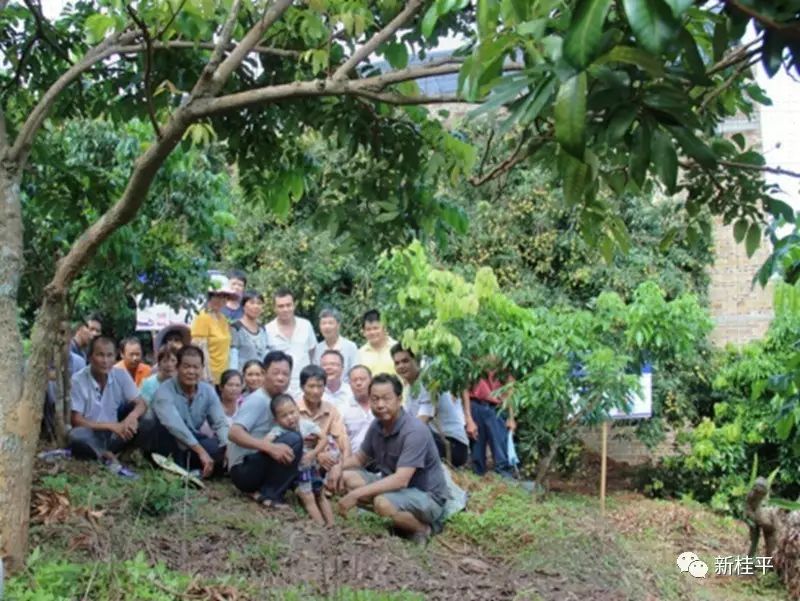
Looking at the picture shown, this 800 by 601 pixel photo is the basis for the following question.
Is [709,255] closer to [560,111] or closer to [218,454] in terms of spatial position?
[218,454]

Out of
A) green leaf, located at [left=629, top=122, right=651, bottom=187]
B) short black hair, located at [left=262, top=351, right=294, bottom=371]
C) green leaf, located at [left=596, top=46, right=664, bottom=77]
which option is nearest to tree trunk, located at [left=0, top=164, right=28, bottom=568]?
short black hair, located at [left=262, top=351, right=294, bottom=371]

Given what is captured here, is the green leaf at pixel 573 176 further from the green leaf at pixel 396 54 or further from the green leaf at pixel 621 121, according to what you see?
the green leaf at pixel 396 54

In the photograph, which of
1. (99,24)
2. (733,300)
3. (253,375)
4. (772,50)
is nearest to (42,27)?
Result: (99,24)

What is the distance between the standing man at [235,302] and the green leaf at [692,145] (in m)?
7.15

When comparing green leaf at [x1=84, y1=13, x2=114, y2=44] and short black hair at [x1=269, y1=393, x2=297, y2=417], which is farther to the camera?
short black hair at [x1=269, y1=393, x2=297, y2=417]

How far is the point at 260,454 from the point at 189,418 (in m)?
0.81

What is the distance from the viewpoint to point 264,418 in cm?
684

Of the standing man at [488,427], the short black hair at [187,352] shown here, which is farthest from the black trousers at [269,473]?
the standing man at [488,427]

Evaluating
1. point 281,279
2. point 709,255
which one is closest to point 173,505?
point 281,279

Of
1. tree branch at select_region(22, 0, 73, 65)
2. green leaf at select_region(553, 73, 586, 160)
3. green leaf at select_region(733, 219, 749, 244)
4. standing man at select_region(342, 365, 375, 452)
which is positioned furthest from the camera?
standing man at select_region(342, 365, 375, 452)

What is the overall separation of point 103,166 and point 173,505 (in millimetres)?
3436

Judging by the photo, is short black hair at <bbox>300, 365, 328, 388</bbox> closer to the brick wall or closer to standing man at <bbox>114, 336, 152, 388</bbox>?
standing man at <bbox>114, 336, 152, 388</bbox>

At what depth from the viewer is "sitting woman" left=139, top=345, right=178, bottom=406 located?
7609 millimetres

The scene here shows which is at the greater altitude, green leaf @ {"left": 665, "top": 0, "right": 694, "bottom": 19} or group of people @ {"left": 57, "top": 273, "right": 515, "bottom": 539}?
green leaf @ {"left": 665, "top": 0, "right": 694, "bottom": 19}
